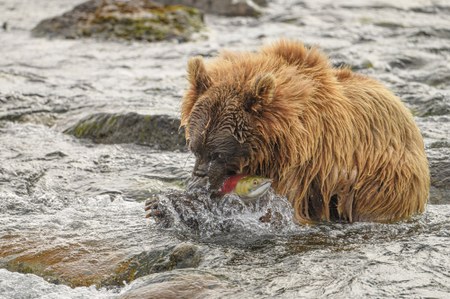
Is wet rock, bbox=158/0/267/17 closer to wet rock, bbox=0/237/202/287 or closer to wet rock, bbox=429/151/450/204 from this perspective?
wet rock, bbox=429/151/450/204

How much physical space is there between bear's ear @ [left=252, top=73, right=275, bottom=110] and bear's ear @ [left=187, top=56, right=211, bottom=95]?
0.55 m

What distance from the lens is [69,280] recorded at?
22.1 feet

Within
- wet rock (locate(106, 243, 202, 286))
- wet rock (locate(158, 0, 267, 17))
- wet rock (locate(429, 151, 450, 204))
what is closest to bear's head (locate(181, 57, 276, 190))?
wet rock (locate(106, 243, 202, 286))

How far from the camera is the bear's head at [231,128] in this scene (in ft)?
23.8

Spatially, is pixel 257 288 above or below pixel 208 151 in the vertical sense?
below

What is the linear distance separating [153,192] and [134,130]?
6.80 ft

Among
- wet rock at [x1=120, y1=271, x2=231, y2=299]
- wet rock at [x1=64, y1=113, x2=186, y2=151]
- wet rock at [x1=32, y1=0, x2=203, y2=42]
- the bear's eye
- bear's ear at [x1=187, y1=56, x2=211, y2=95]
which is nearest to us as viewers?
wet rock at [x1=120, y1=271, x2=231, y2=299]

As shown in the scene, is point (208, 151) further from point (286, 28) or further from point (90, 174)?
point (286, 28)

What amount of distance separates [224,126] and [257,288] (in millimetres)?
1522

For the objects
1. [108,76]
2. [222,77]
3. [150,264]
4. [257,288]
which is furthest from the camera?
[108,76]

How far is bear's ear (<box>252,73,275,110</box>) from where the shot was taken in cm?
718

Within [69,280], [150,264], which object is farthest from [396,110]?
[69,280]

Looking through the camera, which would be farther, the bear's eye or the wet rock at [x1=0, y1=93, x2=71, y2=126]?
the wet rock at [x1=0, y1=93, x2=71, y2=126]

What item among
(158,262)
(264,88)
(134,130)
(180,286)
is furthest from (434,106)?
(180,286)
